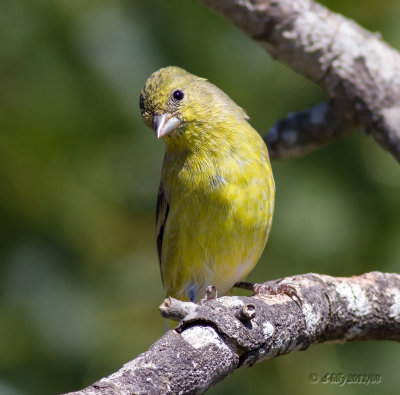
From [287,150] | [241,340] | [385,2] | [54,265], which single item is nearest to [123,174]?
[54,265]

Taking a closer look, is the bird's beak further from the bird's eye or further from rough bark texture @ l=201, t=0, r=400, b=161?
rough bark texture @ l=201, t=0, r=400, b=161

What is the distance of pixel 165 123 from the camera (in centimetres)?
468

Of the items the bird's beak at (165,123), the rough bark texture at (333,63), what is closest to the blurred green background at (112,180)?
the rough bark texture at (333,63)

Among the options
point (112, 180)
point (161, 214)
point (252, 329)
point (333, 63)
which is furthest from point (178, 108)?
point (252, 329)

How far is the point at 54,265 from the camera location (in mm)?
5746

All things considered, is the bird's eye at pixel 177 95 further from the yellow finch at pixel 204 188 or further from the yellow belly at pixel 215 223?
the yellow belly at pixel 215 223

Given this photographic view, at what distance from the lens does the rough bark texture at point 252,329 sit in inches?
116

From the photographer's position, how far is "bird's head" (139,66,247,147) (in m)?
4.73

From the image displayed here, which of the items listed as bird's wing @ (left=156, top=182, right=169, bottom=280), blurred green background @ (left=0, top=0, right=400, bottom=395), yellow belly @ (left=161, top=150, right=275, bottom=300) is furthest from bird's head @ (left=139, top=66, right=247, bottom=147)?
blurred green background @ (left=0, top=0, right=400, bottom=395)

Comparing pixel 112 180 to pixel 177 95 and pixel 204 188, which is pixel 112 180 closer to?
pixel 177 95

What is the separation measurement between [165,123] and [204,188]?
0.47 m

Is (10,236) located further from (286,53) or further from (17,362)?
(286,53)

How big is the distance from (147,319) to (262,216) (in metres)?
1.50

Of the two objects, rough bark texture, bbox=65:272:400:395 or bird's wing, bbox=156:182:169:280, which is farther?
bird's wing, bbox=156:182:169:280
